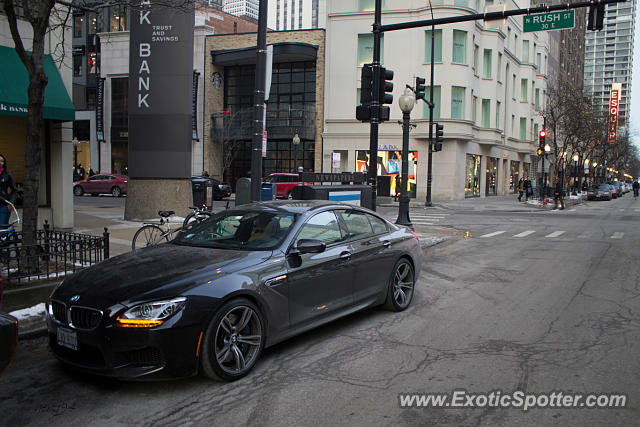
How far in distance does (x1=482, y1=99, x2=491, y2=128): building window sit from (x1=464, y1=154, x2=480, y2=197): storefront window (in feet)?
8.26

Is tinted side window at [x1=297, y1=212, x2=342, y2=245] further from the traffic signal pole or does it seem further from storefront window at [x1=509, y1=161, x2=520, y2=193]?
storefront window at [x1=509, y1=161, x2=520, y2=193]

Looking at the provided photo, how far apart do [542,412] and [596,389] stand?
750 millimetres

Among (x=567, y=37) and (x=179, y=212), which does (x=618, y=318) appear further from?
(x=567, y=37)

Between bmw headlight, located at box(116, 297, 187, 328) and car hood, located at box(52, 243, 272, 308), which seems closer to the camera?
bmw headlight, located at box(116, 297, 187, 328)

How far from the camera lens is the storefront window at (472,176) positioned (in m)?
39.6

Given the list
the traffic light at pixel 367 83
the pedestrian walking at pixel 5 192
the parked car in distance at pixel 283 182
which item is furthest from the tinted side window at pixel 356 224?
the parked car in distance at pixel 283 182

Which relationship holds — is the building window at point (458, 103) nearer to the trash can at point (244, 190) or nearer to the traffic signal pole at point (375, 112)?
the traffic signal pole at point (375, 112)

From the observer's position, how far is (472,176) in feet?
133

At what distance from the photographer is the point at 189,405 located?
4148 mm

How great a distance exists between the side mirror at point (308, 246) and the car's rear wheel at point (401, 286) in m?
1.84

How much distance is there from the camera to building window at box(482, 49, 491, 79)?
40.8 metres

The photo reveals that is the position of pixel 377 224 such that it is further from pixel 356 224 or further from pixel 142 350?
pixel 142 350

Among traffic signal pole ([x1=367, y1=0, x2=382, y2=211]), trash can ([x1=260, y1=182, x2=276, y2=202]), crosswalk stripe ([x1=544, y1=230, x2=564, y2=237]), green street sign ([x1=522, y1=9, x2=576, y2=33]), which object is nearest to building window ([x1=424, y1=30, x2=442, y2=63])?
crosswalk stripe ([x1=544, y1=230, x2=564, y2=237])

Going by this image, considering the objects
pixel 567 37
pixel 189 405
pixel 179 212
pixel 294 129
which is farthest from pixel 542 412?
pixel 567 37
